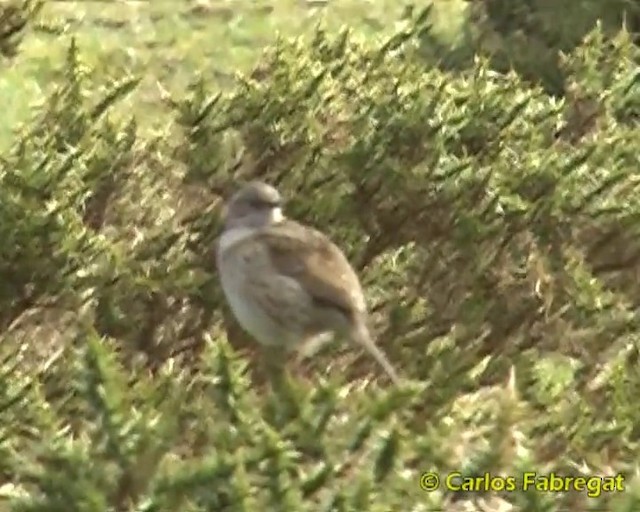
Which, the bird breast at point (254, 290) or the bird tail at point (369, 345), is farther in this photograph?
the bird breast at point (254, 290)

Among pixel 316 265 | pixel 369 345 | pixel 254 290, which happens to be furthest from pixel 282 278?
pixel 369 345

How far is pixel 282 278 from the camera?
5.28 metres

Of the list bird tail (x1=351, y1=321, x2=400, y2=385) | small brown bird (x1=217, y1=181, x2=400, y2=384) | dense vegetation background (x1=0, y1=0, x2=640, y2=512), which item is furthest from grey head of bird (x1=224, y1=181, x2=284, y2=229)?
bird tail (x1=351, y1=321, x2=400, y2=385)

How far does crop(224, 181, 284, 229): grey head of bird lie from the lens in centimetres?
521

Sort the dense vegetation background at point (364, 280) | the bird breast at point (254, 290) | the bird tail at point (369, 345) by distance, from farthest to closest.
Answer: the bird breast at point (254, 290) < the bird tail at point (369, 345) < the dense vegetation background at point (364, 280)

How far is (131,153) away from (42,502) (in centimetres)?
184

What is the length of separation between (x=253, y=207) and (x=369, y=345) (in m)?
0.58

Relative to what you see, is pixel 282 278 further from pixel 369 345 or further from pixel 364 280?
pixel 369 345

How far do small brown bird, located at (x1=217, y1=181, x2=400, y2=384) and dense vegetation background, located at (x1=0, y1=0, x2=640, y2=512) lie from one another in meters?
0.10

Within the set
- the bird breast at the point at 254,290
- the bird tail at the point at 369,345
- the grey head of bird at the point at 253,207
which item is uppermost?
the grey head of bird at the point at 253,207

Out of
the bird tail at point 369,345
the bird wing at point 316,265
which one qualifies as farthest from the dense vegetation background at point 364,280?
the bird wing at point 316,265

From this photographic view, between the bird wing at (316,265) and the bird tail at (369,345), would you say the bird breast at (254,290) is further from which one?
the bird tail at (369,345)

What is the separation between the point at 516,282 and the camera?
212 inches

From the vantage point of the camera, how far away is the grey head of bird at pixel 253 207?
17.1ft
